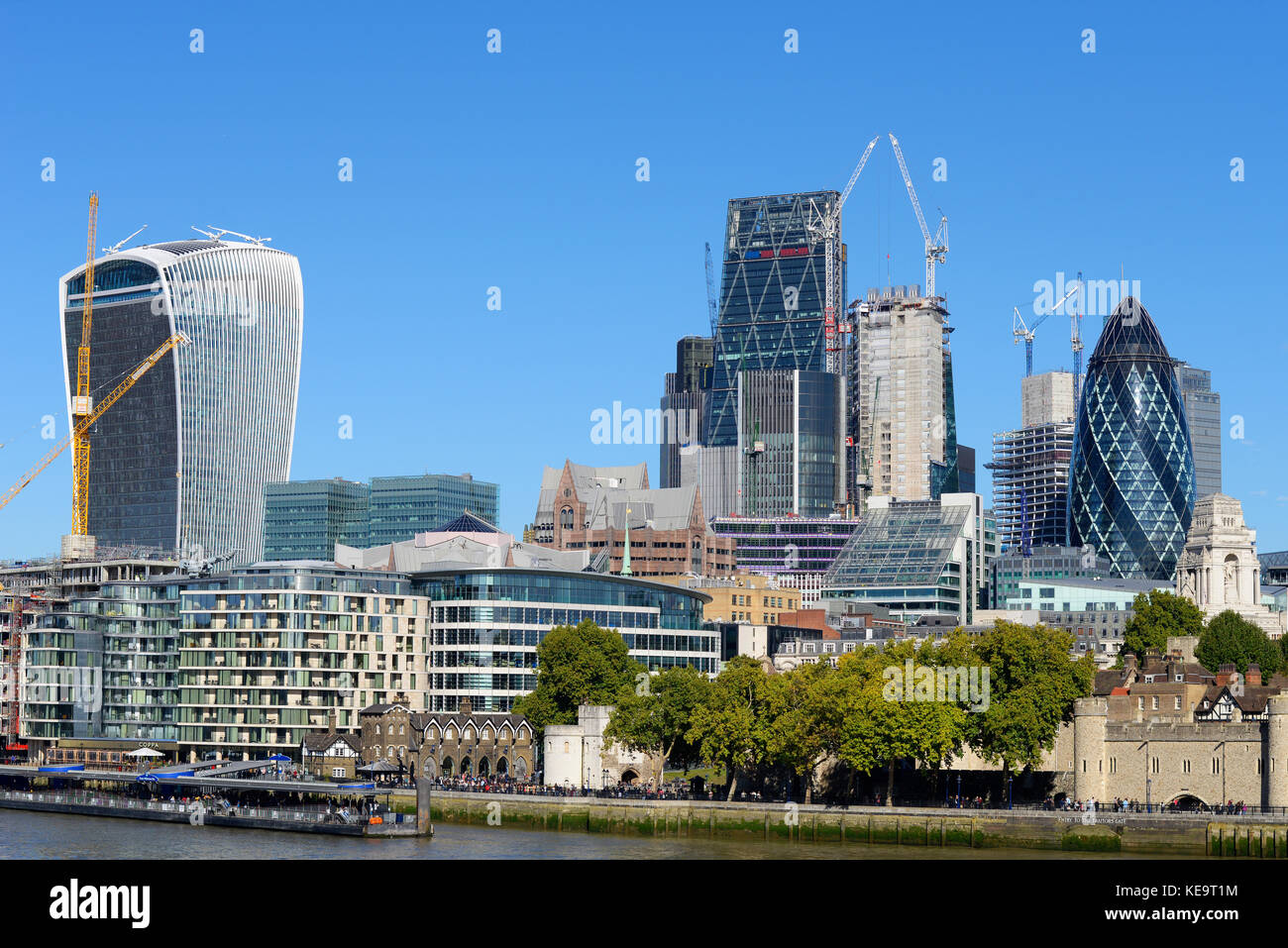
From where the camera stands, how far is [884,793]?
112562 millimetres

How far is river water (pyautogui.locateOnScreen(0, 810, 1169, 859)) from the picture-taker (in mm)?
92750

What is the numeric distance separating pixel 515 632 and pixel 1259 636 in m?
59.6

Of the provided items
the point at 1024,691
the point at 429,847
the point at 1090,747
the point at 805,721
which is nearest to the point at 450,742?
the point at 805,721

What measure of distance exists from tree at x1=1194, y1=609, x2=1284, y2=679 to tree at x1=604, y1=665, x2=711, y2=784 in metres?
43.5

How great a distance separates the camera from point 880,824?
3984 inches

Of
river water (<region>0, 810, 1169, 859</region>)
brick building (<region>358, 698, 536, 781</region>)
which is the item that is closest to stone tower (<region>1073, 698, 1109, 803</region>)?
river water (<region>0, 810, 1169, 859</region>)

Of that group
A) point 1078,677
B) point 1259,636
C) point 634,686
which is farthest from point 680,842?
point 1259,636

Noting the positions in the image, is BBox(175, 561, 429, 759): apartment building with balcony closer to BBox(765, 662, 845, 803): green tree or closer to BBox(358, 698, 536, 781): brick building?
BBox(358, 698, 536, 781): brick building

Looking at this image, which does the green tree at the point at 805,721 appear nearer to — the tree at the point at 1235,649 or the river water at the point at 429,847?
the river water at the point at 429,847

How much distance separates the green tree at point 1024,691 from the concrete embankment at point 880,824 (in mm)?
6861

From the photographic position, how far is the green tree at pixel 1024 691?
347 ft
